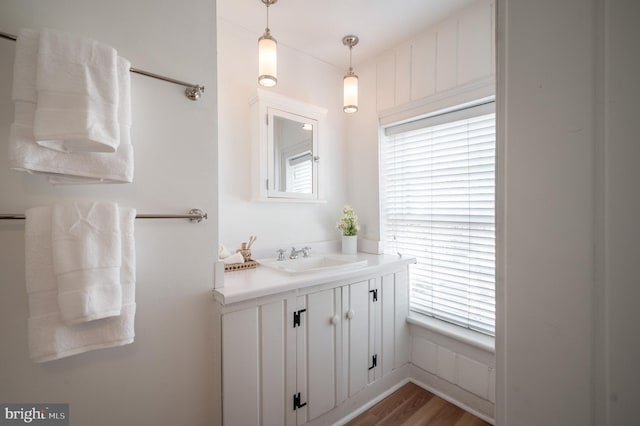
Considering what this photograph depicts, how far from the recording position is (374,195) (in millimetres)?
2309

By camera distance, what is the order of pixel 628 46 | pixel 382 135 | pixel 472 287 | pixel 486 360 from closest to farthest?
1. pixel 628 46
2. pixel 486 360
3. pixel 472 287
4. pixel 382 135

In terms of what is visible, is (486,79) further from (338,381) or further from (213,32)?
(338,381)

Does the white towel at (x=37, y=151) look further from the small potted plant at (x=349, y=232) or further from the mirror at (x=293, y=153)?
the small potted plant at (x=349, y=232)

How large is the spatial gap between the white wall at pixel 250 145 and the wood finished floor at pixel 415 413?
4.12 feet

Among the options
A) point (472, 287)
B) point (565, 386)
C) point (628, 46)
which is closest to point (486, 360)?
point (472, 287)

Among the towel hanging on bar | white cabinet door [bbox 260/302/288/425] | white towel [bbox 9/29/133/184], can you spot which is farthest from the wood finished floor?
the towel hanging on bar

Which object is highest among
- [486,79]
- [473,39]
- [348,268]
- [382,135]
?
[473,39]

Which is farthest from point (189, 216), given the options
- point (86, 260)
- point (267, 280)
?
point (267, 280)

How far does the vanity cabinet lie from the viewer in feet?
4.00

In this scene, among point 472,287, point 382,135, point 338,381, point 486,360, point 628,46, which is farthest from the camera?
point 382,135

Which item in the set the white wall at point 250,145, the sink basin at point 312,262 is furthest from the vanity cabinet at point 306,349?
the white wall at point 250,145

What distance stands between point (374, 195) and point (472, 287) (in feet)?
3.27

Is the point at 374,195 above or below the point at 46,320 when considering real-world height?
above

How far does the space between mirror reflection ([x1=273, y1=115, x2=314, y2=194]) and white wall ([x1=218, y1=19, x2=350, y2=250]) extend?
0.13m
